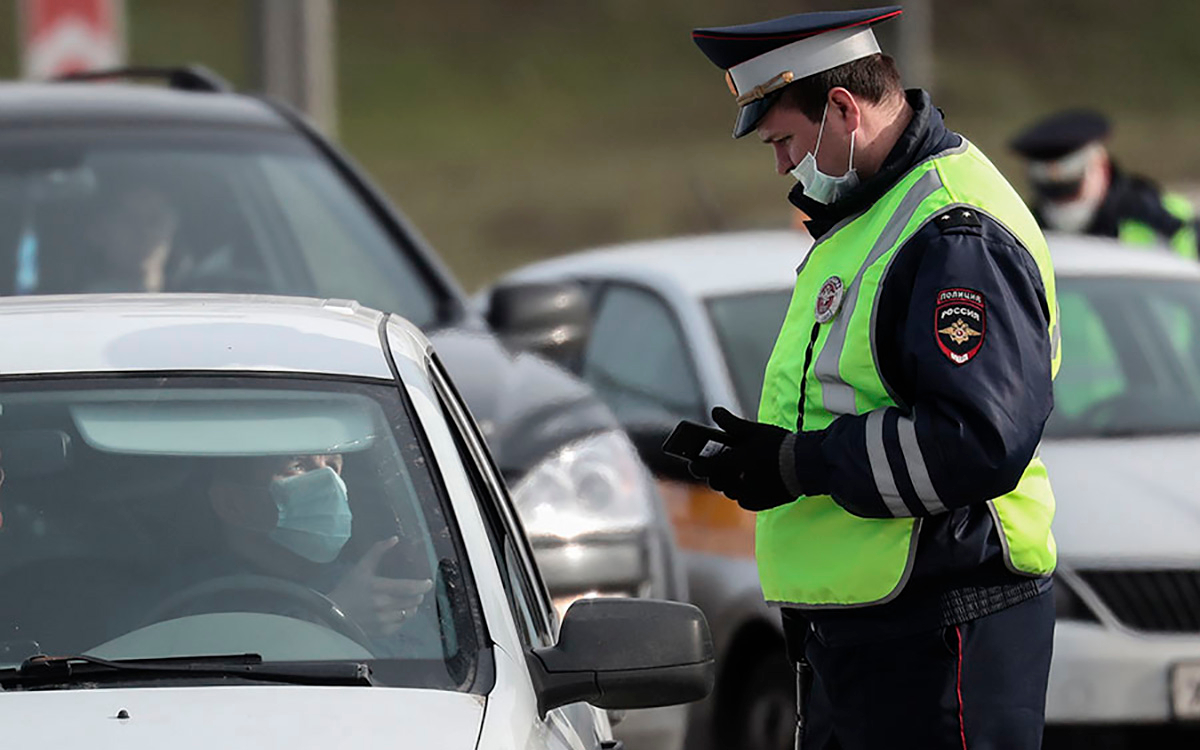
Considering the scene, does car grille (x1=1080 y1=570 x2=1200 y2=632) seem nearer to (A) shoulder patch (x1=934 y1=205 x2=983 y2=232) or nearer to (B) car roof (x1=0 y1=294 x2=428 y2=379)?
(A) shoulder patch (x1=934 y1=205 x2=983 y2=232)

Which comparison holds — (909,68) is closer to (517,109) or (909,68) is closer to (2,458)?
(2,458)

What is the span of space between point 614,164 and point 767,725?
54.6 meters

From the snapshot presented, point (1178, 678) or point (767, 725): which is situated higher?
point (1178, 678)

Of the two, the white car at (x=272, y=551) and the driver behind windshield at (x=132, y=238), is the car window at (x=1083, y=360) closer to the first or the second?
the driver behind windshield at (x=132, y=238)

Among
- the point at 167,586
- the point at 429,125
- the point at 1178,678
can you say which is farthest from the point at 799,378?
the point at 429,125

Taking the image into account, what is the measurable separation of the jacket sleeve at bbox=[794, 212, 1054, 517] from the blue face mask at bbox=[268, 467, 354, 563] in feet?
2.25

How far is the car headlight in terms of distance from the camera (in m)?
5.27

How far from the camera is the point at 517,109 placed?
75625mm

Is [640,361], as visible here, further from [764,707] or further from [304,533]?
[304,533]

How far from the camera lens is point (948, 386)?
10.8ft

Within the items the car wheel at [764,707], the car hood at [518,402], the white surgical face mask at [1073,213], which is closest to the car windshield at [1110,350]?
the car wheel at [764,707]

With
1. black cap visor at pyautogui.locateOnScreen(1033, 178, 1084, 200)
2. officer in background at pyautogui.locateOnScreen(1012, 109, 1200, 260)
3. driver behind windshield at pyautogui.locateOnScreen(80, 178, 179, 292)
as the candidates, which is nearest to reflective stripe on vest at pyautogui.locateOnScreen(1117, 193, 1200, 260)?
officer in background at pyautogui.locateOnScreen(1012, 109, 1200, 260)

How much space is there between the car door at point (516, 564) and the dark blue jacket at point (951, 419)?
0.44 meters

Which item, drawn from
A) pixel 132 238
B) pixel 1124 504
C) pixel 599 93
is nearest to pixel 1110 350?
pixel 1124 504
